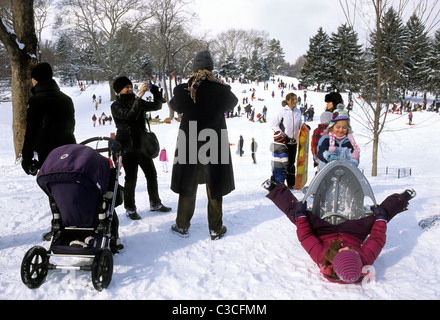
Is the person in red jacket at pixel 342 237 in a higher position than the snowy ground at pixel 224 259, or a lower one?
higher

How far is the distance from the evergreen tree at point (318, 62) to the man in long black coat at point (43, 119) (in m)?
54.7

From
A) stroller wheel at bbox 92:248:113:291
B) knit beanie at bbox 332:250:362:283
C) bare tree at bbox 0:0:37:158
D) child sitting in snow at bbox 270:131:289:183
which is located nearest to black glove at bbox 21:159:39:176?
stroller wheel at bbox 92:248:113:291

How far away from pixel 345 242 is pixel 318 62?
56.6 meters

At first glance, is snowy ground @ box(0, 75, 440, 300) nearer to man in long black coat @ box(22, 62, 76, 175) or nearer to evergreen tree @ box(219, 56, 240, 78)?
man in long black coat @ box(22, 62, 76, 175)

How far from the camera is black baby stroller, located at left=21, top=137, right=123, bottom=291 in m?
2.76

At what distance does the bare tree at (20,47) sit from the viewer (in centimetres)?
776

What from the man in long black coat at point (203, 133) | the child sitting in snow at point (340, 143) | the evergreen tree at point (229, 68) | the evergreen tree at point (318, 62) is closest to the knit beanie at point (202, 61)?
the man in long black coat at point (203, 133)

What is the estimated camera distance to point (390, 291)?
9.00 feet

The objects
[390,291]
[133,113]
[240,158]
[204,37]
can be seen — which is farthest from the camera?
[204,37]

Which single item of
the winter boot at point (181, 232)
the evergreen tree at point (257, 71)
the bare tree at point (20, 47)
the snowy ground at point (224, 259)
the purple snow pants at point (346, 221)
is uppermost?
the evergreen tree at point (257, 71)

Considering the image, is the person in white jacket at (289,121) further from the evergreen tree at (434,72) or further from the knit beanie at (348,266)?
the evergreen tree at (434,72)

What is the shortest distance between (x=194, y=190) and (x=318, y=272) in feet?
5.61
